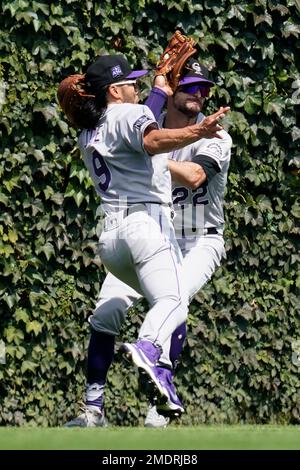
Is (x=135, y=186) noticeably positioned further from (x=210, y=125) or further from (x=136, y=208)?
(x=210, y=125)

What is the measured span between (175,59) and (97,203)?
73.6 inches

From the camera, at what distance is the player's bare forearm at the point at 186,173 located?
23.2ft

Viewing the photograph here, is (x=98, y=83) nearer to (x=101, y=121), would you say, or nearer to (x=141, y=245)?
(x=101, y=121)

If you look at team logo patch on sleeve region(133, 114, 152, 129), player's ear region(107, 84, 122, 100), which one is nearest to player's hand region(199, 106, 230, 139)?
team logo patch on sleeve region(133, 114, 152, 129)

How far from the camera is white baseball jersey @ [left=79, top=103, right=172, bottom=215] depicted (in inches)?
255

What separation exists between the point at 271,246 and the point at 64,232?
1.78 metres

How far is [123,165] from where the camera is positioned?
6.56 meters

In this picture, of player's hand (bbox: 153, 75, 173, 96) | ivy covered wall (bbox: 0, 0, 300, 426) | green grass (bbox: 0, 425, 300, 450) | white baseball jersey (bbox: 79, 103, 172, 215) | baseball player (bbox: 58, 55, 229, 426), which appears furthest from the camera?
ivy covered wall (bbox: 0, 0, 300, 426)

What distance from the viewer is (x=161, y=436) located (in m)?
5.28

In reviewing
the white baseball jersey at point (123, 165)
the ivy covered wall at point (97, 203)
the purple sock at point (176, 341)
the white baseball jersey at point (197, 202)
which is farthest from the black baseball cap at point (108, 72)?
the ivy covered wall at point (97, 203)

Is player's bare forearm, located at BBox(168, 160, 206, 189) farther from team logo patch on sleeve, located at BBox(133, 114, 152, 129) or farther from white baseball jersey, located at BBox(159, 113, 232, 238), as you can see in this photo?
team logo patch on sleeve, located at BBox(133, 114, 152, 129)

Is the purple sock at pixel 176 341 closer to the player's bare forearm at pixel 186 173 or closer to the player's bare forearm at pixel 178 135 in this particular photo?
the player's bare forearm at pixel 186 173

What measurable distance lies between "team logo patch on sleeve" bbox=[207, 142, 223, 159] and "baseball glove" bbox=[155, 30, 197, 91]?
0.46 m
